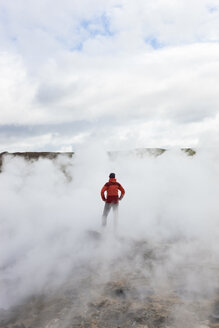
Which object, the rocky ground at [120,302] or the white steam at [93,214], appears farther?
the white steam at [93,214]

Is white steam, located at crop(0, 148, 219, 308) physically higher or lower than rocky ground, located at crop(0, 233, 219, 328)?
higher

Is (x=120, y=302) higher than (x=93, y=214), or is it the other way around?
(x=93, y=214)

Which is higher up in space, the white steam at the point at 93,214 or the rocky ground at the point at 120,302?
the white steam at the point at 93,214

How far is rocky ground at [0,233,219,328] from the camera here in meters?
3.97

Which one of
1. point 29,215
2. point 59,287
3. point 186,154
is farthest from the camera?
point 186,154

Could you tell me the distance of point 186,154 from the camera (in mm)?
10727

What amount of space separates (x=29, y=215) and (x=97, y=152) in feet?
11.6

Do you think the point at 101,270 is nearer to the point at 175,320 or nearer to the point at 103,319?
the point at 103,319

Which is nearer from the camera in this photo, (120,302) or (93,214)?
(120,302)

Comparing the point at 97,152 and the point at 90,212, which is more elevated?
the point at 97,152

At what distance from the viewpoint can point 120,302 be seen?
14.5ft

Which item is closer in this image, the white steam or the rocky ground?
the rocky ground

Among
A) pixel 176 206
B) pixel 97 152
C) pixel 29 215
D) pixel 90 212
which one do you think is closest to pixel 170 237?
pixel 176 206

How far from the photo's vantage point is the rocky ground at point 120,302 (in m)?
3.97
